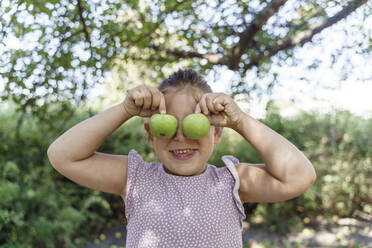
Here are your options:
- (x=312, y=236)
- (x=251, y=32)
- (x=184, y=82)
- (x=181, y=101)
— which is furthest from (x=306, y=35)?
(x=312, y=236)

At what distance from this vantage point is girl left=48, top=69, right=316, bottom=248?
168cm

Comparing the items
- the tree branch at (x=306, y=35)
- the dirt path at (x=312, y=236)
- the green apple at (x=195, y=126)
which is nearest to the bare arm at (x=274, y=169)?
the green apple at (x=195, y=126)

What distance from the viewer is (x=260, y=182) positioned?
1820mm

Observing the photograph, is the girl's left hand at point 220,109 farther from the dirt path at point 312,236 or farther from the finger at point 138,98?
the dirt path at point 312,236

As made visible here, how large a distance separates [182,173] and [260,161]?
3.56 meters

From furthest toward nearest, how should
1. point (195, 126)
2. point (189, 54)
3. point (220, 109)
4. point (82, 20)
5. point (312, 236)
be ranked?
point (312, 236)
point (189, 54)
point (82, 20)
point (220, 109)
point (195, 126)

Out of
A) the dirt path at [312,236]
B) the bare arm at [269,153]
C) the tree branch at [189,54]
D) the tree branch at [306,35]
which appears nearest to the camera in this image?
the bare arm at [269,153]

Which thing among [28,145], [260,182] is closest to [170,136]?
[260,182]

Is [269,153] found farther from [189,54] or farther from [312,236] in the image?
[312,236]

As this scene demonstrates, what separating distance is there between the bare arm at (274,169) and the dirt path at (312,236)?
3.28m

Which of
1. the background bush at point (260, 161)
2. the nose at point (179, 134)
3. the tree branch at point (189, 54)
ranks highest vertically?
the tree branch at point (189, 54)

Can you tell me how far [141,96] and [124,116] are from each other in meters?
0.18

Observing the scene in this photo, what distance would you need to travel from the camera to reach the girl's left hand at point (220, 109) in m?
1.68

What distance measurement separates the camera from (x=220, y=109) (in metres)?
1.69
